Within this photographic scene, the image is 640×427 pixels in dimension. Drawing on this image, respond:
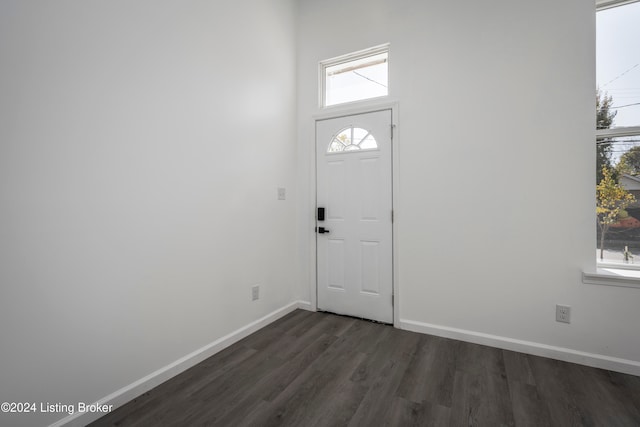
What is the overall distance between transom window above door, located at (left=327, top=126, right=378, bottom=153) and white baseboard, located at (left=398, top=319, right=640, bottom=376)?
5.85 ft

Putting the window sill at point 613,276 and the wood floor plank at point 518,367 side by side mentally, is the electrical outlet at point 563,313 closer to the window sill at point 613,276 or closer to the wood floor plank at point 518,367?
the window sill at point 613,276

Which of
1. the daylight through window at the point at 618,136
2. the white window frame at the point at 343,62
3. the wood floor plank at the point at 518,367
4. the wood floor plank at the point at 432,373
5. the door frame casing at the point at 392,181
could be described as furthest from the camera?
the white window frame at the point at 343,62

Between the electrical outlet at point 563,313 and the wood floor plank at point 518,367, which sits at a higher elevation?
the electrical outlet at point 563,313

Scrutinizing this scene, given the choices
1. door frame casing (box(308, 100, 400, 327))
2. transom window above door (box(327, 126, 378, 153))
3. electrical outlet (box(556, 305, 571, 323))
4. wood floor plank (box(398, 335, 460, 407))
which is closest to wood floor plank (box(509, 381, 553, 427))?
wood floor plank (box(398, 335, 460, 407))

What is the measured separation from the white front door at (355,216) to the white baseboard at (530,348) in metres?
0.35

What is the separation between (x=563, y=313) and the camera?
2270mm

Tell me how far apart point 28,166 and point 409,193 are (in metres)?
2.67

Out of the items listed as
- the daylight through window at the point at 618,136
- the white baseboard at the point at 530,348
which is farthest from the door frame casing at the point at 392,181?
the daylight through window at the point at 618,136

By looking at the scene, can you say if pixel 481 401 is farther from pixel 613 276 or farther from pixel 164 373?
pixel 164 373

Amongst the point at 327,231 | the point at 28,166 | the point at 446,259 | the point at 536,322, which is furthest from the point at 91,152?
the point at 536,322

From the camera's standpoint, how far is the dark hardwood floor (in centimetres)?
165

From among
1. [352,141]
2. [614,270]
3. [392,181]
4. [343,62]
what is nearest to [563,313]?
[614,270]

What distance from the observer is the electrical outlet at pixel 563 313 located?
2.25 m

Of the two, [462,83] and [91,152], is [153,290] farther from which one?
[462,83]
